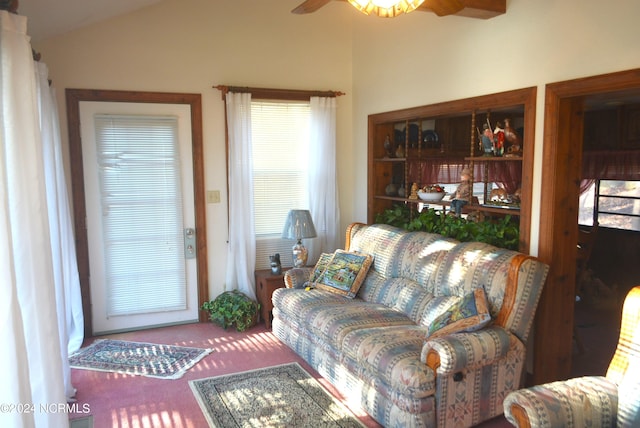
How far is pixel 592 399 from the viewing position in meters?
2.09

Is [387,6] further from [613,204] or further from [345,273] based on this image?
[613,204]

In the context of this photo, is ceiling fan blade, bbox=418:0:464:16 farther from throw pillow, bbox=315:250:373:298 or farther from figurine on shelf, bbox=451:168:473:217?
throw pillow, bbox=315:250:373:298

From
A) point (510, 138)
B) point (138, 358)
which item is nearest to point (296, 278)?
point (138, 358)

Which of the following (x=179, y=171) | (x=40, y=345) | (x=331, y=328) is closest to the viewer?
(x=40, y=345)

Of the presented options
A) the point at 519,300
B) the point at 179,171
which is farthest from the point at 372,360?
the point at 179,171

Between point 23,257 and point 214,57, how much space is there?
11.1 ft

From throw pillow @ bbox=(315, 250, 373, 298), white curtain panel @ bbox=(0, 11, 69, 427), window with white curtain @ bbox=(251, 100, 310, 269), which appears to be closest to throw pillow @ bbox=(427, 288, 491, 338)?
throw pillow @ bbox=(315, 250, 373, 298)

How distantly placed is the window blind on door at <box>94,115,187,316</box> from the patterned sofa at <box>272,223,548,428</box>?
1.32 metres

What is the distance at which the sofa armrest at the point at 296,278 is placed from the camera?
431 cm

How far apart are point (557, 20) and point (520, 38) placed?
0.94 feet

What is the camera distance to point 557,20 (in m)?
2.94

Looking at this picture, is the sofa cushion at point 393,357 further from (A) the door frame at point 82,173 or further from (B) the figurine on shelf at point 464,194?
(A) the door frame at point 82,173

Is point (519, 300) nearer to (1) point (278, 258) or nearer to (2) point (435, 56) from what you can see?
(2) point (435, 56)

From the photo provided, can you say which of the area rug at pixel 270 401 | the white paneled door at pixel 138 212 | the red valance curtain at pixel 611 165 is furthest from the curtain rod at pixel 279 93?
→ the red valance curtain at pixel 611 165
